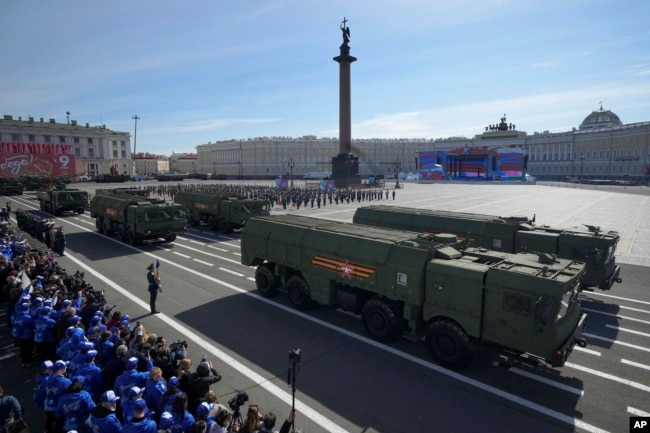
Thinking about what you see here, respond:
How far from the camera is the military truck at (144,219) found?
22606mm

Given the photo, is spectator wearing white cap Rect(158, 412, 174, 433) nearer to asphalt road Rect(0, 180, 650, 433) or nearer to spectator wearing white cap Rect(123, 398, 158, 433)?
spectator wearing white cap Rect(123, 398, 158, 433)

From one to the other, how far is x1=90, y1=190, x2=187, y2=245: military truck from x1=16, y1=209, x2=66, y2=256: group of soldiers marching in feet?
10.3

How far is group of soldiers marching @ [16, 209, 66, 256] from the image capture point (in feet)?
67.9

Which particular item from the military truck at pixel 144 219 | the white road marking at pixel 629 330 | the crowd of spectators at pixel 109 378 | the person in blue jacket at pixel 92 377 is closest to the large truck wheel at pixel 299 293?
the crowd of spectators at pixel 109 378

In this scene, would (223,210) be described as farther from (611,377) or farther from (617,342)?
(611,377)

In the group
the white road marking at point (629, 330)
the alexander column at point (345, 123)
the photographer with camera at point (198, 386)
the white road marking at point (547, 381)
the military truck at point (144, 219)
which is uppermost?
the alexander column at point (345, 123)

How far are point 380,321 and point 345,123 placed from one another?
5936cm

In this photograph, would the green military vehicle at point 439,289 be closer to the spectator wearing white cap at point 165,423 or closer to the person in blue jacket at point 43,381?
the spectator wearing white cap at point 165,423

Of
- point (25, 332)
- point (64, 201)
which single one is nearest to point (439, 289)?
point (25, 332)

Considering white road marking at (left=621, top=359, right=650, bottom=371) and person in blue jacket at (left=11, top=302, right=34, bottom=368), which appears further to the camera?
white road marking at (left=621, top=359, right=650, bottom=371)

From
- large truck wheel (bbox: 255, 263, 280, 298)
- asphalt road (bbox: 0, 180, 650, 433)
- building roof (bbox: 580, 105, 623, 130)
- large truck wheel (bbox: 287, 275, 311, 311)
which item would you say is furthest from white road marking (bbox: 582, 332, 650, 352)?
building roof (bbox: 580, 105, 623, 130)

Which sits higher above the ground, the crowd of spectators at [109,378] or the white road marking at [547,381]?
the crowd of spectators at [109,378]

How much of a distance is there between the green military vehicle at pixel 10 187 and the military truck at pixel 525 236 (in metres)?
64.3

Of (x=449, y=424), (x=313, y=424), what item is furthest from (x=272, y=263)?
(x=449, y=424)
